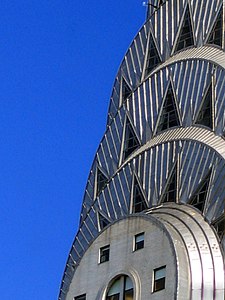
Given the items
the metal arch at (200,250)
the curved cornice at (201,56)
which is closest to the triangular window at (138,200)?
the metal arch at (200,250)

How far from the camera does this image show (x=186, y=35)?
77625 mm

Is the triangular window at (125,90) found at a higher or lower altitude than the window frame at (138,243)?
higher

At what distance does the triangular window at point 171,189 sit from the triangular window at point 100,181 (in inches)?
267

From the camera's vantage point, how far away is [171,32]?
7900 cm

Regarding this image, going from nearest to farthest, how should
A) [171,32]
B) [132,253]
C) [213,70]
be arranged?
[132,253] → [213,70] → [171,32]

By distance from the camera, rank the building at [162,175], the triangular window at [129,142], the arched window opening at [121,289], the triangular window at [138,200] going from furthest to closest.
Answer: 1. the triangular window at [129,142]
2. the triangular window at [138,200]
3. the arched window opening at [121,289]
4. the building at [162,175]

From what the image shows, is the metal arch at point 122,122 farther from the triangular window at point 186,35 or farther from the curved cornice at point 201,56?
the triangular window at point 186,35

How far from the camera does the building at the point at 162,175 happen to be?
64562 mm

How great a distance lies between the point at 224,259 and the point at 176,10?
21.7m

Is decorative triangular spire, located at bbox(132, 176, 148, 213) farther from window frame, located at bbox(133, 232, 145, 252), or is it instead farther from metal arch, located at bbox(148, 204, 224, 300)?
window frame, located at bbox(133, 232, 145, 252)

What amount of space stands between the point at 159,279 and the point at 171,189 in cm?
795

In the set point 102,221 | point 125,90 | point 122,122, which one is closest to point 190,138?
point 102,221

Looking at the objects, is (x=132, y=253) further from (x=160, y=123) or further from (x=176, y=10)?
(x=176, y=10)

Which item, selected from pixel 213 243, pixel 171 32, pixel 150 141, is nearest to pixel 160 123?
pixel 150 141
